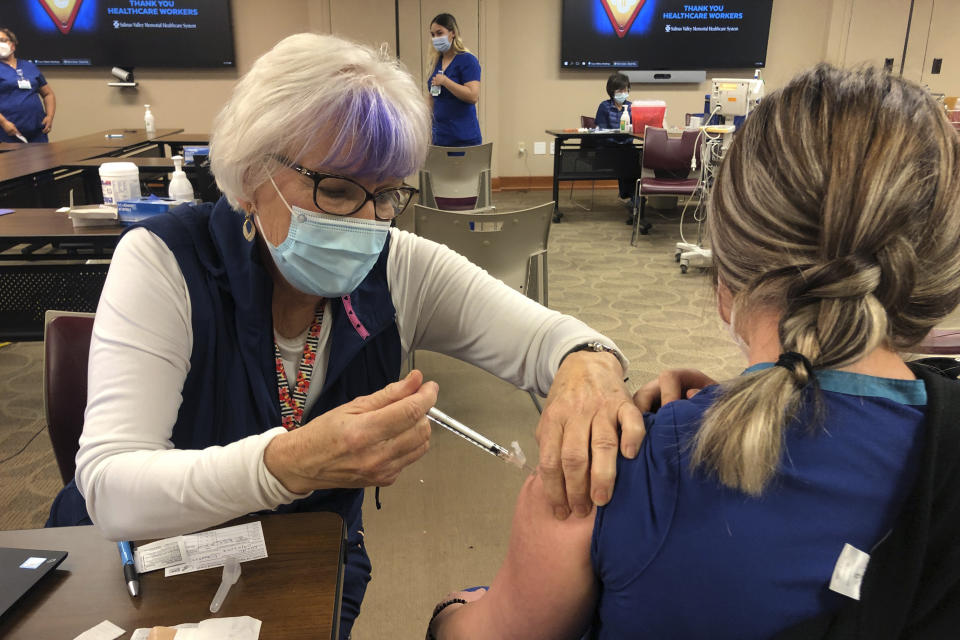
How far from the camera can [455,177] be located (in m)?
4.42

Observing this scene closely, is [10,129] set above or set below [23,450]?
above

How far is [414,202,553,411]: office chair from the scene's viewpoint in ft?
8.66

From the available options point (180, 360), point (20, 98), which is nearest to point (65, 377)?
point (180, 360)

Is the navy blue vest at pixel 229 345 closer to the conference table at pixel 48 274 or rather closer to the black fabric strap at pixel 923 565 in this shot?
the black fabric strap at pixel 923 565

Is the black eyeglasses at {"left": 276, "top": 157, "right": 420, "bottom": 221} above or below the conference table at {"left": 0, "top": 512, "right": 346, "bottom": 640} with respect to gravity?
above

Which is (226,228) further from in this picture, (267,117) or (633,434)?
(633,434)

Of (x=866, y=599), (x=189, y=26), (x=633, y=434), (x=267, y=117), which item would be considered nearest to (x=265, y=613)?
(x=633, y=434)

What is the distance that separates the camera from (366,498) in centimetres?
226

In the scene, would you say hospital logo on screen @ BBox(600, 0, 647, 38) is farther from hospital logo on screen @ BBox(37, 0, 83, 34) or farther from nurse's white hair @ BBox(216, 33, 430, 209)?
nurse's white hair @ BBox(216, 33, 430, 209)

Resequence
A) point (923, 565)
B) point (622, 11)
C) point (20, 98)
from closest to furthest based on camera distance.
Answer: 1. point (923, 565)
2. point (20, 98)
3. point (622, 11)

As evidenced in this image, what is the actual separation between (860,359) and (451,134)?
191 inches

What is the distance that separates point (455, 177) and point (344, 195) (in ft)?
11.2

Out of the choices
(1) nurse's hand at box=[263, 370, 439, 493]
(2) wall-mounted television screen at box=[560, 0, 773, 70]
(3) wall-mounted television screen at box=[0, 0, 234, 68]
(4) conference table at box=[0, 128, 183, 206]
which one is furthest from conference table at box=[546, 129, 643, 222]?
(1) nurse's hand at box=[263, 370, 439, 493]

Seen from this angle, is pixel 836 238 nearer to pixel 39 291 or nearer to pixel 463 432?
pixel 463 432
